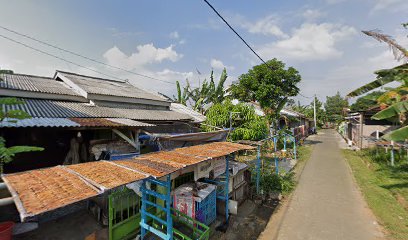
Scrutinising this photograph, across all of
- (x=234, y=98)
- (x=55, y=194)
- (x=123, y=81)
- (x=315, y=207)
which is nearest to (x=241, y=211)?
(x=315, y=207)

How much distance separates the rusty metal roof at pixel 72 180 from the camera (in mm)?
2643

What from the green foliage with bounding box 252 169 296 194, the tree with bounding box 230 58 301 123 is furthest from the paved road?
the tree with bounding box 230 58 301 123

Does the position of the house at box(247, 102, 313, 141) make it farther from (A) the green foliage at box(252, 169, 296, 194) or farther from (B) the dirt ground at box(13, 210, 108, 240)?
(B) the dirt ground at box(13, 210, 108, 240)

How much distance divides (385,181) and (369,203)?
377 centimetres

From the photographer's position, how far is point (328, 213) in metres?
8.00

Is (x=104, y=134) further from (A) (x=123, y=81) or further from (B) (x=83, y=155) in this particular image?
(A) (x=123, y=81)

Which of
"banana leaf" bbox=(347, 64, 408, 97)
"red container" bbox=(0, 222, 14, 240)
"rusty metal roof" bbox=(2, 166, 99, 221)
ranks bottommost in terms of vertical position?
"red container" bbox=(0, 222, 14, 240)

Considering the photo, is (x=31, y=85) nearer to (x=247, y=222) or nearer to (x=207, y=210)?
(x=207, y=210)

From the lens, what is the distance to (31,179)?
3281 mm

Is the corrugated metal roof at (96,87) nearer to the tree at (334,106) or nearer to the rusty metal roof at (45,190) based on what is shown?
the rusty metal roof at (45,190)

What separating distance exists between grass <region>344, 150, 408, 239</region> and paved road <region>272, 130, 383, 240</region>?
1.21 ft

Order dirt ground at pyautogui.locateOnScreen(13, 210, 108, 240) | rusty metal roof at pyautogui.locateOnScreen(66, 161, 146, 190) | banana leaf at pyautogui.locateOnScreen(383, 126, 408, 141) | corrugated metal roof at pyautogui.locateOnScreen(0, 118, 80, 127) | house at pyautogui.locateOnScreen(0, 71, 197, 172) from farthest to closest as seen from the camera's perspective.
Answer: banana leaf at pyautogui.locateOnScreen(383, 126, 408, 141)
house at pyautogui.locateOnScreen(0, 71, 197, 172)
dirt ground at pyautogui.locateOnScreen(13, 210, 108, 240)
corrugated metal roof at pyautogui.locateOnScreen(0, 118, 80, 127)
rusty metal roof at pyautogui.locateOnScreen(66, 161, 146, 190)

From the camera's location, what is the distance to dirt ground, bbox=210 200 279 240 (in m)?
6.65

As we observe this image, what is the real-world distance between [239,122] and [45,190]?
1304 cm
